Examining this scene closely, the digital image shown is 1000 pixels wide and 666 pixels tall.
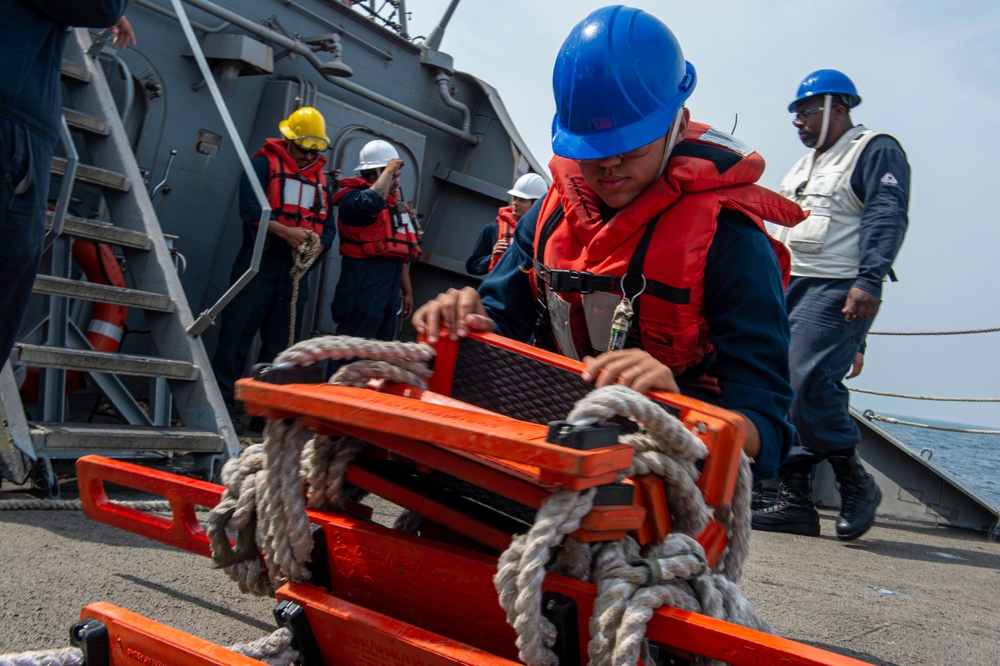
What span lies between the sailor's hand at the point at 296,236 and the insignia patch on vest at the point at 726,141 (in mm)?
4088

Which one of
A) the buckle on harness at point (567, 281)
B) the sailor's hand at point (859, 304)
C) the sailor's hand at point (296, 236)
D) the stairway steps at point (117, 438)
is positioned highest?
the sailor's hand at point (859, 304)

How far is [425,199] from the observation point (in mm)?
8539

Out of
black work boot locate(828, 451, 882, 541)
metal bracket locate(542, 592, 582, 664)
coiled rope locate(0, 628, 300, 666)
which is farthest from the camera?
black work boot locate(828, 451, 882, 541)

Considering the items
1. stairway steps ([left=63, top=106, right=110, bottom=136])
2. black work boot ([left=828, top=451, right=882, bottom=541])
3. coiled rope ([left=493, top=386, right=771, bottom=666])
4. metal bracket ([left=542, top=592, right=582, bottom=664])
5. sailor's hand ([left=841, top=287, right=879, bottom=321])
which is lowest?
black work boot ([left=828, top=451, right=882, bottom=541])

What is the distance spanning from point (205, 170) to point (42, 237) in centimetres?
408

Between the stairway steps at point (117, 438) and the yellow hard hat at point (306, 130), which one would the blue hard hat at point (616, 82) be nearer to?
the stairway steps at point (117, 438)

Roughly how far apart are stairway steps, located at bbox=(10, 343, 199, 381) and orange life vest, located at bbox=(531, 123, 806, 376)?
2369mm

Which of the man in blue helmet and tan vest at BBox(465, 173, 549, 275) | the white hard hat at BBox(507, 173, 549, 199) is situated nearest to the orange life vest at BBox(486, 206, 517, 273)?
the man in blue helmet and tan vest at BBox(465, 173, 549, 275)

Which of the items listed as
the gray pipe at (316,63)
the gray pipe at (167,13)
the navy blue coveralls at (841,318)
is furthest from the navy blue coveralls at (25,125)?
the gray pipe at (316,63)

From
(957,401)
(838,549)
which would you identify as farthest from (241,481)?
(957,401)

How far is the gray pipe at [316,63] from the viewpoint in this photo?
608 centimetres

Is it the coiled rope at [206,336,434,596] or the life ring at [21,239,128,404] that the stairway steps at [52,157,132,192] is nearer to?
the life ring at [21,239,128,404]

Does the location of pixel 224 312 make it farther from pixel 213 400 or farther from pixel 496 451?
pixel 496 451

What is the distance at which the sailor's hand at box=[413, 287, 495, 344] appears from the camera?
80.8 inches
